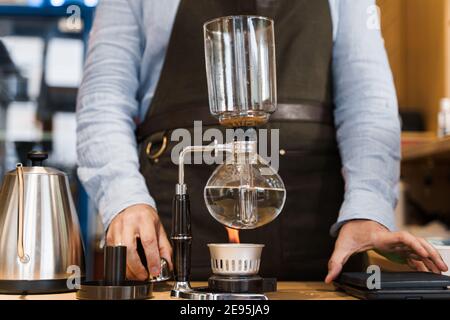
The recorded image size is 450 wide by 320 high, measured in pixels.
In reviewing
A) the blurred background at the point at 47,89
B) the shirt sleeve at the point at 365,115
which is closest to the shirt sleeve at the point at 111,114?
the shirt sleeve at the point at 365,115

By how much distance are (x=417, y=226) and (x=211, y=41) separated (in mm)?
2666

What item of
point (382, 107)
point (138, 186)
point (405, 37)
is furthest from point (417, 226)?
point (138, 186)

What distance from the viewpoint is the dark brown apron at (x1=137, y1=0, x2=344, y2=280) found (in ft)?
4.06

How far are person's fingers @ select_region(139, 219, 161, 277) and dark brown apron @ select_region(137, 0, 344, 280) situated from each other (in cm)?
23

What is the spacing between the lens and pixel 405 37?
12.4 ft

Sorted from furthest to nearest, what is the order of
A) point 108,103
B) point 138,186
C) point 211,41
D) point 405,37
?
point 405,37 → point 108,103 → point 138,186 → point 211,41

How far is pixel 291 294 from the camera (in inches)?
35.4

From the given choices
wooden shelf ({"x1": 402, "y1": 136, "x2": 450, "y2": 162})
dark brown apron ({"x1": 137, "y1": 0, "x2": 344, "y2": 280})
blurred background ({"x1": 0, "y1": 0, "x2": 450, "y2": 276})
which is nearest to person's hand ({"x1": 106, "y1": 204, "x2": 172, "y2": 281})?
dark brown apron ({"x1": 137, "y1": 0, "x2": 344, "y2": 280})

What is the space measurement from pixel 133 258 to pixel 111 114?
0.29m

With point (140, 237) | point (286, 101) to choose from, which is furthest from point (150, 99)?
point (140, 237)

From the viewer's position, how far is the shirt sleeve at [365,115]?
3.77 ft

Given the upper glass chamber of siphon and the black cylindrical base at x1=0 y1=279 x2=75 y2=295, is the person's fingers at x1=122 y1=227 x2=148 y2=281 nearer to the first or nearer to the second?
the black cylindrical base at x1=0 y1=279 x2=75 y2=295

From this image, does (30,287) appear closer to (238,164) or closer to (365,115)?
(238,164)

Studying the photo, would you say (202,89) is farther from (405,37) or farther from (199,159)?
(405,37)
